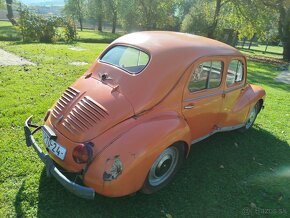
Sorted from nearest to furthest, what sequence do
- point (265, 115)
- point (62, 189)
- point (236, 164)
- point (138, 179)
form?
1. point (138, 179)
2. point (62, 189)
3. point (236, 164)
4. point (265, 115)

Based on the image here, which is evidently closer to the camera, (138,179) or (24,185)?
(138,179)

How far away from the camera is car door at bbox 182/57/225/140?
13.0ft

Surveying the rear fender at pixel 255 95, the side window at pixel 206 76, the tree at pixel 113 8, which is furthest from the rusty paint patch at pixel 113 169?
the tree at pixel 113 8

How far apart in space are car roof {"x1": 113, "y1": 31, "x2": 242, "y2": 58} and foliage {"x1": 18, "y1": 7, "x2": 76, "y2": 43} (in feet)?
42.7

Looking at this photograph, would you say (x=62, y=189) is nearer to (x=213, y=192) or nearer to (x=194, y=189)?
(x=194, y=189)

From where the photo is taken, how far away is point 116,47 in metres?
4.40

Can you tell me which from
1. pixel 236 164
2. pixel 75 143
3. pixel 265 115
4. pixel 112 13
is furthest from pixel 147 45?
pixel 112 13

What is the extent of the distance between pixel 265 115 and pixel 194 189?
4.24 m

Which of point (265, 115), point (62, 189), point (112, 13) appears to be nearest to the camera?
point (62, 189)

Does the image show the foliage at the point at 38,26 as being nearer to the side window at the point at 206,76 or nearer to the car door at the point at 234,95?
the car door at the point at 234,95

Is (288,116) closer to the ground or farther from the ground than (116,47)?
closer to the ground

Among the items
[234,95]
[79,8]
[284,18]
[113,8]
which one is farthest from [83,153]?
[79,8]

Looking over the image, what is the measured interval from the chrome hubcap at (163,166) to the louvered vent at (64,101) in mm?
1383

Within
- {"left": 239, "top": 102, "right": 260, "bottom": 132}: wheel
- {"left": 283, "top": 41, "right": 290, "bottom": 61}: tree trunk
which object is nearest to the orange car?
{"left": 239, "top": 102, "right": 260, "bottom": 132}: wheel
